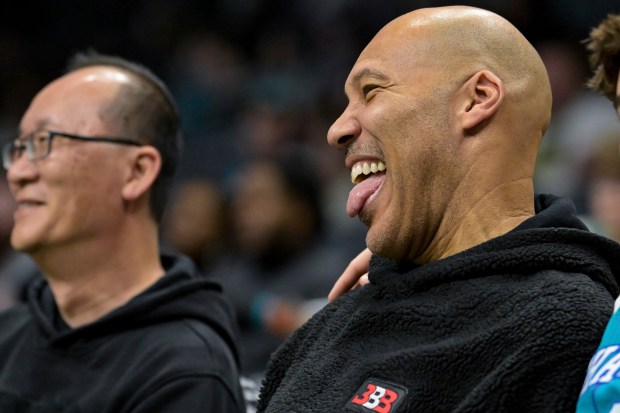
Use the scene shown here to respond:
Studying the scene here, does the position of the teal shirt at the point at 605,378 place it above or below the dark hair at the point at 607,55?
below

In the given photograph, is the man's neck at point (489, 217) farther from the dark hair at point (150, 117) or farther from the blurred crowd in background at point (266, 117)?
the blurred crowd in background at point (266, 117)

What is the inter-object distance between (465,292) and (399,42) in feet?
1.51

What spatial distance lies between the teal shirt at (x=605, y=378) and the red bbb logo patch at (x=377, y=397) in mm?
A: 282

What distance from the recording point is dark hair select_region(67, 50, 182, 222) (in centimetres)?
270

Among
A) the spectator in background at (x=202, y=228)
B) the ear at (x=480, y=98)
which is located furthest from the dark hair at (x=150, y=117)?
the spectator in background at (x=202, y=228)

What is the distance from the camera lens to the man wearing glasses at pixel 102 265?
94.5 inches

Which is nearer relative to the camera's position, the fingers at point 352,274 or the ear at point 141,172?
the fingers at point 352,274

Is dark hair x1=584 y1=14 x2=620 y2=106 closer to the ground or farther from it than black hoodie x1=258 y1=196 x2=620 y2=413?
farther from it

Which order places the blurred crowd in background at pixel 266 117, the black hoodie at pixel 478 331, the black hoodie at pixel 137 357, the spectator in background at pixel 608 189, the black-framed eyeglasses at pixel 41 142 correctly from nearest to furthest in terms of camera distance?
the black hoodie at pixel 478 331
the black hoodie at pixel 137 357
the black-framed eyeglasses at pixel 41 142
the spectator in background at pixel 608 189
the blurred crowd in background at pixel 266 117

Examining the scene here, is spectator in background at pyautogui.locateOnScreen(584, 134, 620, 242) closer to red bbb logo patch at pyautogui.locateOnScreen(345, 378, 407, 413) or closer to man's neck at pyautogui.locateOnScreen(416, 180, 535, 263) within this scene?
man's neck at pyautogui.locateOnScreen(416, 180, 535, 263)

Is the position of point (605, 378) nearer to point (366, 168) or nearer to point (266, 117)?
point (366, 168)

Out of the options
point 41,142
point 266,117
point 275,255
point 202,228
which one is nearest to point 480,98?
point 41,142

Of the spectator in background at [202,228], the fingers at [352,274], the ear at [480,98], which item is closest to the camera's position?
the ear at [480,98]

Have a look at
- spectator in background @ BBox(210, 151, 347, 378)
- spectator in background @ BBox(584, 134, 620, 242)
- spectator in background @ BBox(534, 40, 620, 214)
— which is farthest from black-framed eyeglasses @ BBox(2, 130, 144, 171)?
spectator in background @ BBox(534, 40, 620, 214)
